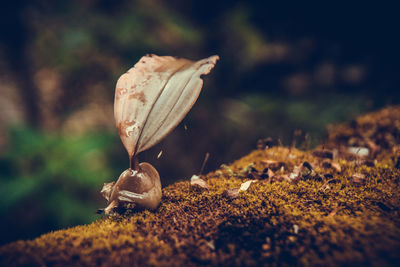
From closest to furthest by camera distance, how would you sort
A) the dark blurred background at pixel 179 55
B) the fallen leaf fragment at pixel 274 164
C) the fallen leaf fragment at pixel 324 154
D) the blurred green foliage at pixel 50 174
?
1. the fallen leaf fragment at pixel 274 164
2. the fallen leaf fragment at pixel 324 154
3. the blurred green foliage at pixel 50 174
4. the dark blurred background at pixel 179 55

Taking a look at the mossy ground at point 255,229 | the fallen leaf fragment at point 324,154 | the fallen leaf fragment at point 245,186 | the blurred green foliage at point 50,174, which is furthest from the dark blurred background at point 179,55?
the mossy ground at point 255,229

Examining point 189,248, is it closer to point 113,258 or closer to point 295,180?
point 113,258

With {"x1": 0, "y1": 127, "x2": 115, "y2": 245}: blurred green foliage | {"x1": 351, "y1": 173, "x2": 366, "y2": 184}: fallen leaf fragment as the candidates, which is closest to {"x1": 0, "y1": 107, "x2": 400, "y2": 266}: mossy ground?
{"x1": 351, "y1": 173, "x2": 366, "y2": 184}: fallen leaf fragment

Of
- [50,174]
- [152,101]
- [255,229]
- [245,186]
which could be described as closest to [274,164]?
[245,186]

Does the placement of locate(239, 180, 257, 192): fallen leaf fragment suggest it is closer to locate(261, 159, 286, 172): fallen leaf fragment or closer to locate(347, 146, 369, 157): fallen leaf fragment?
locate(261, 159, 286, 172): fallen leaf fragment

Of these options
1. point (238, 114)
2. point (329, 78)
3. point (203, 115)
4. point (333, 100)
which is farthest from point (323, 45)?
point (203, 115)

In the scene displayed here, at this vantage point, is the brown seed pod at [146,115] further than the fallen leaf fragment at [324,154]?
No

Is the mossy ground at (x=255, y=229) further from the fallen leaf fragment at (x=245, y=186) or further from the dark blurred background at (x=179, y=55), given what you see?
the dark blurred background at (x=179, y=55)
